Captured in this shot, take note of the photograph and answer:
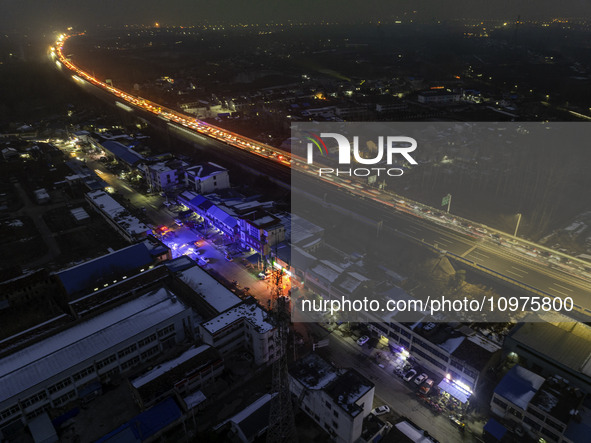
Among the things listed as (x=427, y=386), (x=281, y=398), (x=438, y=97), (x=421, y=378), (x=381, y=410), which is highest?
(x=438, y=97)

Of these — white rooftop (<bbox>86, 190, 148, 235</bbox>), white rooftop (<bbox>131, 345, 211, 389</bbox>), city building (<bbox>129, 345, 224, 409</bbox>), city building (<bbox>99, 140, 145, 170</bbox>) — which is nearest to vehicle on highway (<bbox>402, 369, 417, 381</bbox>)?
city building (<bbox>129, 345, 224, 409</bbox>)

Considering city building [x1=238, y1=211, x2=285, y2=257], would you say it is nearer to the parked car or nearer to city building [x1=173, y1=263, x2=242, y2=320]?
city building [x1=173, y1=263, x2=242, y2=320]

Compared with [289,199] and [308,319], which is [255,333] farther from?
[289,199]

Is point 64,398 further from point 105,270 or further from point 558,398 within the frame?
point 558,398

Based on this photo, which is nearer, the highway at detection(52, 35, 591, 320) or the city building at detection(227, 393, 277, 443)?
the city building at detection(227, 393, 277, 443)

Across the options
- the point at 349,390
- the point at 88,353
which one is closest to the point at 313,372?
the point at 349,390

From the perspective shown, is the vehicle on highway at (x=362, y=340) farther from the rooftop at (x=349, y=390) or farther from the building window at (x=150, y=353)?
the building window at (x=150, y=353)
